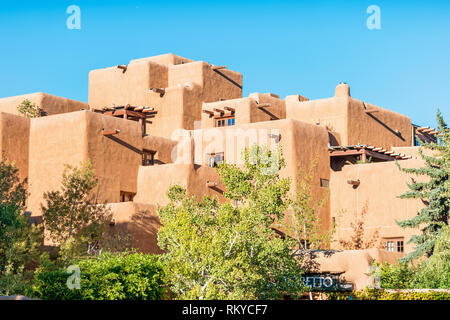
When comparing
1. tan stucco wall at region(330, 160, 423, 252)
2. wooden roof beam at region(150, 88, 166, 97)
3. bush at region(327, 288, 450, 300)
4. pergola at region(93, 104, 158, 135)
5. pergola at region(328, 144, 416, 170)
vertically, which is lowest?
bush at region(327, 288, 450, 300)

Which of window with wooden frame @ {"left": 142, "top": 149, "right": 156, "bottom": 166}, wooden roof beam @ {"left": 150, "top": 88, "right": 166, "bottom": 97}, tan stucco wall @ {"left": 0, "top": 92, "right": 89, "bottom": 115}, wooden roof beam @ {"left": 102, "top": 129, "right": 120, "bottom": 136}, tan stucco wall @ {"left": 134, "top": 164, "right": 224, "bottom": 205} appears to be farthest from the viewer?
wooden roof beam @ {"left": 150, "top": 88, "right": 166, "bottom": 97}

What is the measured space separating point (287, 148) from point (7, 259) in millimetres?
15654

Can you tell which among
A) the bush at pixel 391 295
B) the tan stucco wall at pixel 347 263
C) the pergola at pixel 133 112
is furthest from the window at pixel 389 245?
the pergola at pixel 133 112

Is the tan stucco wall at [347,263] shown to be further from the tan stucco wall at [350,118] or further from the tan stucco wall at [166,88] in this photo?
the tan stucco wall at [166,88]

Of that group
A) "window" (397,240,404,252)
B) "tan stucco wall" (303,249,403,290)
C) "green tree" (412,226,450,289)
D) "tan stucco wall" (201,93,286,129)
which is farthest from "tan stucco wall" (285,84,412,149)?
"green tree" (412,226,450,289)

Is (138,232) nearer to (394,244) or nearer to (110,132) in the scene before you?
(110,132)

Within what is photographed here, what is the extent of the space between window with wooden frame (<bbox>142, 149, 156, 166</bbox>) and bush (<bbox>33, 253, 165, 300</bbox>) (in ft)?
42.5

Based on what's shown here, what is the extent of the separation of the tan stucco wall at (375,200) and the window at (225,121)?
→ 8.30 m

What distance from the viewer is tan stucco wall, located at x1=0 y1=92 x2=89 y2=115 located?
45.0m

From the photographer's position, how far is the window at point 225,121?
4654 cm

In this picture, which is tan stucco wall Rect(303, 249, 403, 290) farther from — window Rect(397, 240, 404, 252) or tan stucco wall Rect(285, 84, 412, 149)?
tan stucco wall Rect(285, 84, 412, 149)

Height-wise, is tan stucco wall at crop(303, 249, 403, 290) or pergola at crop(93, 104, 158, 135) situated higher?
pergola at crop(93, 104, 158, 135)

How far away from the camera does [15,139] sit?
38719 millimetres

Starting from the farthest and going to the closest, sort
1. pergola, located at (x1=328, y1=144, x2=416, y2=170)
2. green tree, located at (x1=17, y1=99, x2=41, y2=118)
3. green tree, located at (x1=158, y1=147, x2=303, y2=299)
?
1. green tree, located at (x1=17, y1=99, x2=41, y2=118)
2. pergola, located at (x1=328, y1=144, x2=416, y2=170)
3. green tree, located at (x1=158, y1=147, x2=303, y2=299)
